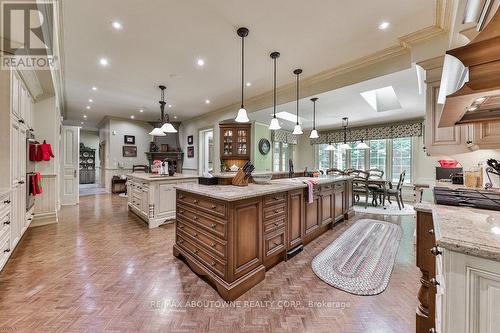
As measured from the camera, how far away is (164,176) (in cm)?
418

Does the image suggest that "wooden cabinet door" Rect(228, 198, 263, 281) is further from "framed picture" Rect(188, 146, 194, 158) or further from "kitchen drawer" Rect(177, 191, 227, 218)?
"framed picture" Rect(188, 146, 194, 158)

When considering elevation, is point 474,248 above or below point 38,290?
above

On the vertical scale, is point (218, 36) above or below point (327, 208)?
above

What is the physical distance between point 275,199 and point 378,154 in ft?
21.1

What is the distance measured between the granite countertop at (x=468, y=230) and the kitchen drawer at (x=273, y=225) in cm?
138

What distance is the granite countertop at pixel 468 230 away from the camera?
32.2 inches

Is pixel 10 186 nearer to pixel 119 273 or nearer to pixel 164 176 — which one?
pixel 119 273

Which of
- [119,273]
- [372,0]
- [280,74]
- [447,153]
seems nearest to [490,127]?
[447,153]

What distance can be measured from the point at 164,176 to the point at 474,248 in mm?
4264

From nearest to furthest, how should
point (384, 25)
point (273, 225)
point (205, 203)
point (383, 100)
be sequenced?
point (205, 203)
point (273, 225)
point (384, 25)
point (383, 100)

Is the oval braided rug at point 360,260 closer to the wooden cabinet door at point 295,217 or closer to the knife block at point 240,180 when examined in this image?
the wooden cabinet door at point 295,217

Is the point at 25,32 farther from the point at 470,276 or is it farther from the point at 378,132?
the point at 378,132

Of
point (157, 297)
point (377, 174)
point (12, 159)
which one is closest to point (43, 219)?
point (12, 159)

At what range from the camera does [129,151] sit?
832 cm
